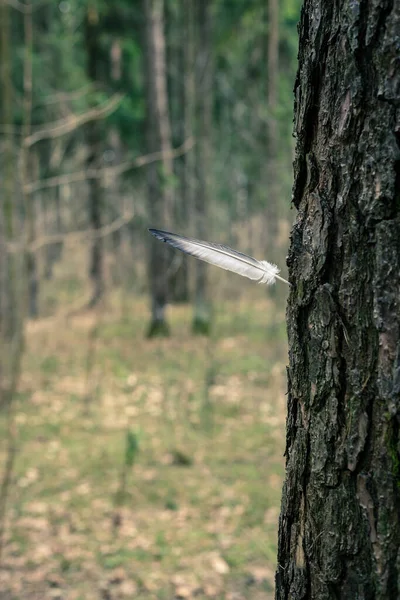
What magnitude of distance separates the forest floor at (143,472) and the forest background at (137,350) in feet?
0.08

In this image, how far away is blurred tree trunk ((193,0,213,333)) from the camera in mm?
12148

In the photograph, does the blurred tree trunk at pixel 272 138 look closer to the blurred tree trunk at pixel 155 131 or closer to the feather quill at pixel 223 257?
the blurred tree trunk at pixel 155 131

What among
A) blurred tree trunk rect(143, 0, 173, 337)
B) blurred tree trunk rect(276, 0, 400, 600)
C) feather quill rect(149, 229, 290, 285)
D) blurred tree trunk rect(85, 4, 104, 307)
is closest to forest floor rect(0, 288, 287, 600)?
blurred tree trunk rect(143, 0, 173, 337)

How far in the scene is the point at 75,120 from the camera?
15.7ft

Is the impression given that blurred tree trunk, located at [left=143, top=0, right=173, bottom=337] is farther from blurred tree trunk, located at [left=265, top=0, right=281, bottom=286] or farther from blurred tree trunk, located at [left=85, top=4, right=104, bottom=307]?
blurred tree trunk, located at [left=265, top=0, right=281, bottom=286]

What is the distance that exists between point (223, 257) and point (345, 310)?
0.31 metres

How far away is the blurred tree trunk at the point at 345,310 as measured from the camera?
111 cm

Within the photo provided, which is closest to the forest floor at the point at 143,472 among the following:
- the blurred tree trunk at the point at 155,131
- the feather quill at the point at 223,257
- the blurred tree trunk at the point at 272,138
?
the blurred tree trunk at the point at 155,131

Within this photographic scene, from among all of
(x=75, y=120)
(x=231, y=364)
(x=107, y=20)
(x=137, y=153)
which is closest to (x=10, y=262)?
(x=75, y=120)

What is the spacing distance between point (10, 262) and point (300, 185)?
14.5 feet

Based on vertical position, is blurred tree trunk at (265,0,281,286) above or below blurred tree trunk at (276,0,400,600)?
above

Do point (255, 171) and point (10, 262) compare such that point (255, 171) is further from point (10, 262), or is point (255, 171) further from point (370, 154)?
point (370, 154)

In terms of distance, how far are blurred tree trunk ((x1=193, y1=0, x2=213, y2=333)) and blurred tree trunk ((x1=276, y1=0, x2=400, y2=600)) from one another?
10112mm

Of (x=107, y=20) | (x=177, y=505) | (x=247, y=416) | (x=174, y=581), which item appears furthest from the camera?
(x=107, y=20)
